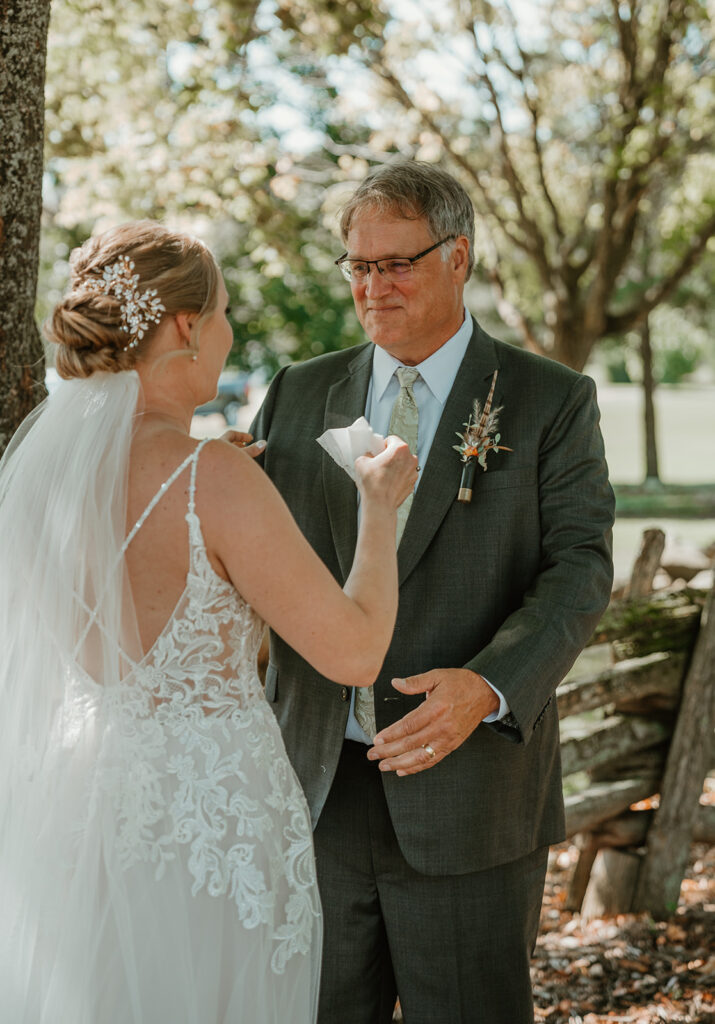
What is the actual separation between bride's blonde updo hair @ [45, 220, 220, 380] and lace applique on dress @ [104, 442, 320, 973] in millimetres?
313

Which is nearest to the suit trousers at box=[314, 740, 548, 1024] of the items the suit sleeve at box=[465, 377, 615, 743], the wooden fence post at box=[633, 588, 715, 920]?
the suit sleeve at box=[465, 377, 615, 743]

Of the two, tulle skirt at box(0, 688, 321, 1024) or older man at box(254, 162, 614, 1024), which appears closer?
tulle skirt at box(0, 688, 321, 1024)

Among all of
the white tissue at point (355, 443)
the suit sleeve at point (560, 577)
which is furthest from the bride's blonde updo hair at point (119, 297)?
the suit sleeve at point (560, 577)

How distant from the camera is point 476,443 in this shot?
3121mm

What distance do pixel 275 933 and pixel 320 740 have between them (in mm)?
750

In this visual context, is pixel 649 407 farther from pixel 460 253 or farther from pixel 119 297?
pixel 119 297

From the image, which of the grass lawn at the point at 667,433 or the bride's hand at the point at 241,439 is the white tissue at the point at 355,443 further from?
the grass lawn at the point at 667,433

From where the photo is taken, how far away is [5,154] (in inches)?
125

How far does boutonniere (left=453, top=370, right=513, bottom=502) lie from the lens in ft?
10.1

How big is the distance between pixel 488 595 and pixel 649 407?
65.9 feet

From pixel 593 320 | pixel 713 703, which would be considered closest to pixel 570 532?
pixel 713 703

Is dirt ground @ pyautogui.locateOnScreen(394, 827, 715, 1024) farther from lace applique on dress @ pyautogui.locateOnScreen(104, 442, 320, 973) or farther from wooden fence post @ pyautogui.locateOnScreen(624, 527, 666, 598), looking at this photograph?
lace applique on dress @ pyautogui.locateOnScreen(104, 442, 320, 973)

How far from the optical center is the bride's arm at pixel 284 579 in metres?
2.25

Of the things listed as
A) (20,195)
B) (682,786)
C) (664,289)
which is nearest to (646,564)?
(682,786)
